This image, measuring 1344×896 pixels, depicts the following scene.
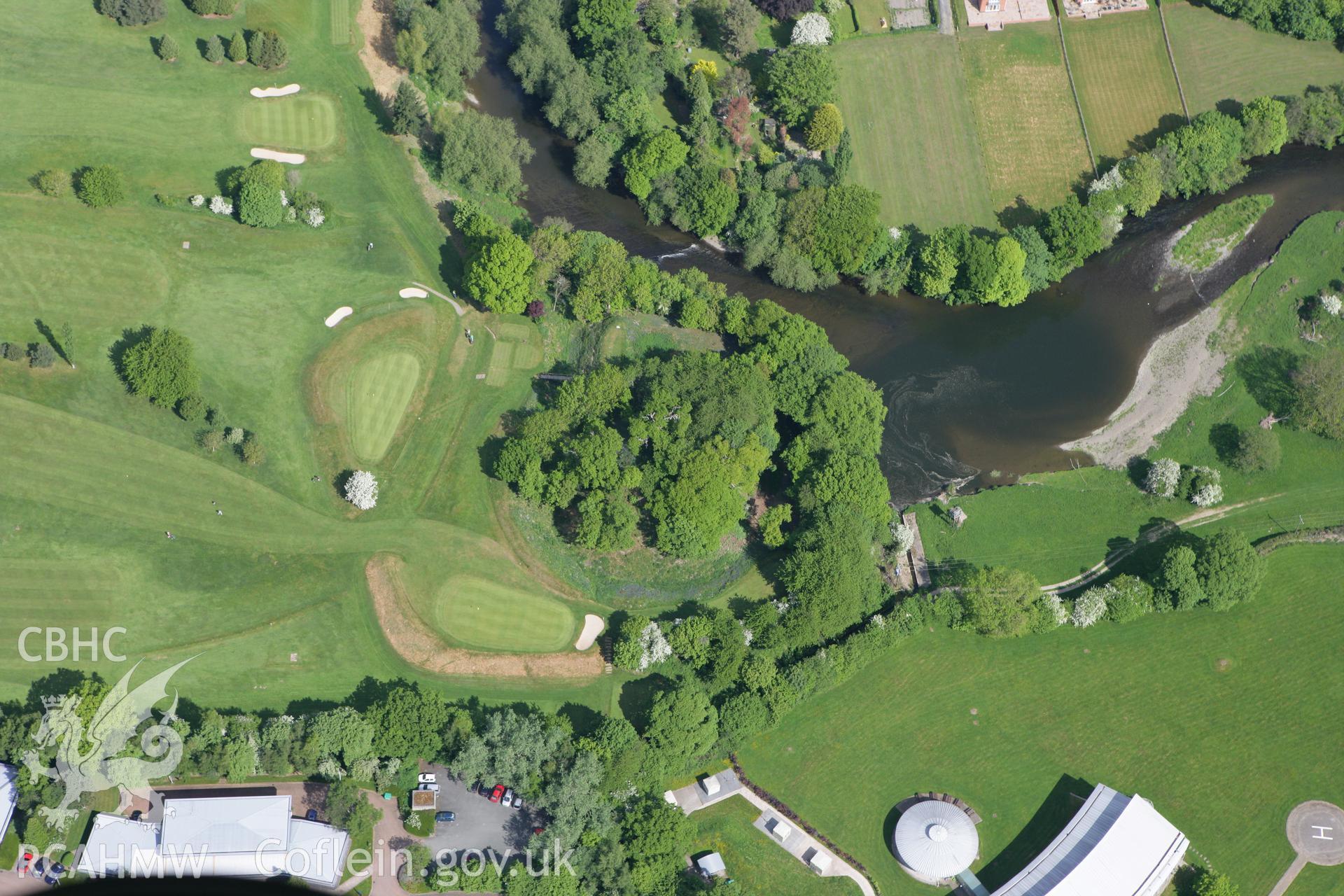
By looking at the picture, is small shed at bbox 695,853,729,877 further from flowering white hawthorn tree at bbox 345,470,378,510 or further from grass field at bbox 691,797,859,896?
flowering white hawthorn tree at bbox 345,470,378,510

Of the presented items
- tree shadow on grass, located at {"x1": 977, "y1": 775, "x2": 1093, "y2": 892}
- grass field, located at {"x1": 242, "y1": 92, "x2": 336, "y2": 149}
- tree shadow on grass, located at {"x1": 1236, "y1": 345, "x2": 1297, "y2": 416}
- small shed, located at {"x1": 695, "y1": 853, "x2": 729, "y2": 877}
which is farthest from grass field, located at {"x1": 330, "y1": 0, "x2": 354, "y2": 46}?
tree shadow on grass, located at {"x1": 977, "y1": 775, "x2": 1093, "y2": 892}

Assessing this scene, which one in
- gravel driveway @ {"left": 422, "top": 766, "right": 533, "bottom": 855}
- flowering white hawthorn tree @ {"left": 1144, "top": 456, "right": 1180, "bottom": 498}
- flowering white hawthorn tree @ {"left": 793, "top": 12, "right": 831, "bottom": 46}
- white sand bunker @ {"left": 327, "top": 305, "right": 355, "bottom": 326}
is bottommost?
gravel driveway @ {"left": 422, "top": 766, "right": 533, "bottom": 855}

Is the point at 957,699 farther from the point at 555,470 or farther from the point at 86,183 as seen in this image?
the point at 86,183

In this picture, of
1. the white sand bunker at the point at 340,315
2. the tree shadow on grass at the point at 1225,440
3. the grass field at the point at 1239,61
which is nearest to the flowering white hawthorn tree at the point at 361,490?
the white sand bunker at the point at 340,315

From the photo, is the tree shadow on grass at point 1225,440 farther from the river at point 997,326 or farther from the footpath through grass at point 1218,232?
the footpath through grass at point 1218,232

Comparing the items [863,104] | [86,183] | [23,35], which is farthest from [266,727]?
[863,104]

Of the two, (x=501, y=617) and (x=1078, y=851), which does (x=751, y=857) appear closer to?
(x=1078, y=851)

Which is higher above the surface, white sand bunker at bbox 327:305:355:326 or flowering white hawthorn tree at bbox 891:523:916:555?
white sand bunker at bbox 327:305:355:326
